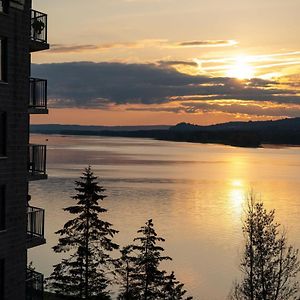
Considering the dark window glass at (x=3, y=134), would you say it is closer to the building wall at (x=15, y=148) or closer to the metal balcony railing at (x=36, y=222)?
the building wall at (x=15, y=148)

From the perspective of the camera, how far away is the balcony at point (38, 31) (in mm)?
24094

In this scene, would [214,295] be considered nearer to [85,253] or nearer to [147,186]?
[85,253]

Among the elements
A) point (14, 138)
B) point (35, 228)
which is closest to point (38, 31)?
point (14, 138)

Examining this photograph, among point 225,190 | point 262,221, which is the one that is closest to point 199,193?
point 225,190

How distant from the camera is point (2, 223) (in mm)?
22047

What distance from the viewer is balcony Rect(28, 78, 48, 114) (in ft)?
79.3

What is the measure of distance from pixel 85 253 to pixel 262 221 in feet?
43.9

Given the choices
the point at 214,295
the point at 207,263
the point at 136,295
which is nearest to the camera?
the point at 136,295

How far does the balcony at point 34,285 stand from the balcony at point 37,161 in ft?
14.8

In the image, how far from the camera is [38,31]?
79.8 feet

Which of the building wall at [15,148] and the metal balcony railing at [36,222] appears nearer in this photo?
the building wall at [15,148]

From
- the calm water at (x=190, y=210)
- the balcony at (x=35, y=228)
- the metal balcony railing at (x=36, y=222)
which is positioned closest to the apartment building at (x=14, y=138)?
the balcony at (x=35, y=228)

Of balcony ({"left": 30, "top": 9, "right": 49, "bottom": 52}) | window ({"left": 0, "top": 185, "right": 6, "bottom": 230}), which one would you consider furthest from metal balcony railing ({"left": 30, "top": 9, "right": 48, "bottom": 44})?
window ({"left": 0, "top": 185, "right": 6, "bottom": 230})

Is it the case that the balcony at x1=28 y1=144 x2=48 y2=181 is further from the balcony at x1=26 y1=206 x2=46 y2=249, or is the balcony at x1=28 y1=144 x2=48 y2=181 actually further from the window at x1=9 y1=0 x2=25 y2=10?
the window at x1=9 y1=0 x2=25 y2=10
